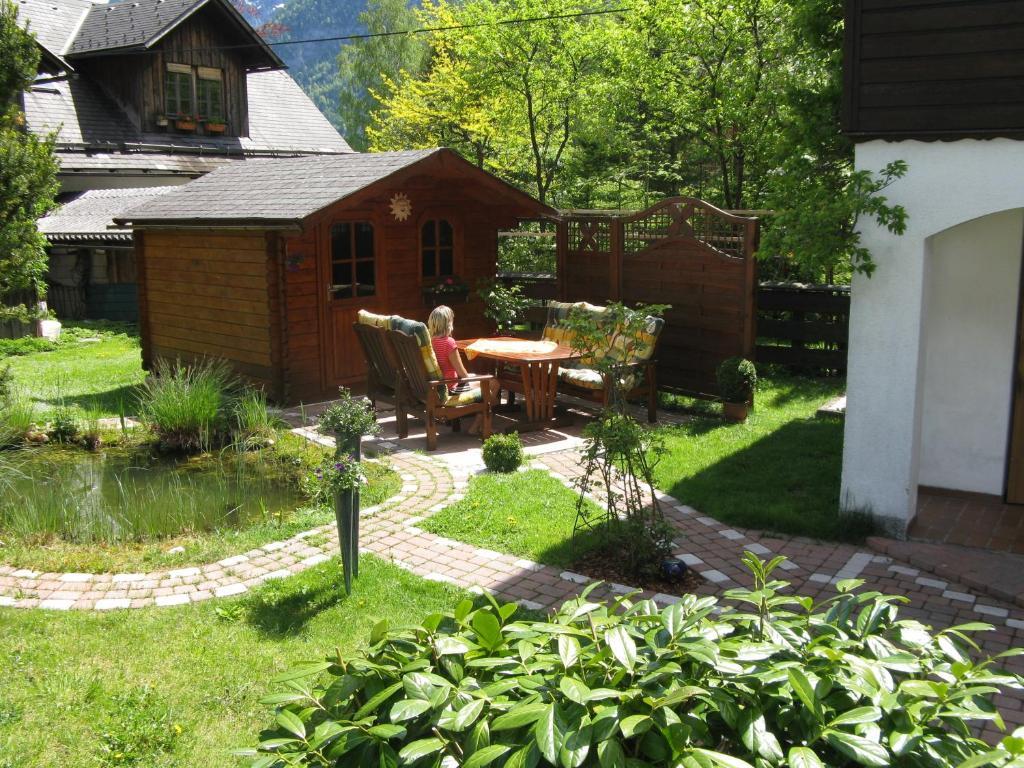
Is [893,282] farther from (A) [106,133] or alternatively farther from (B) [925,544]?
(A) [106,133]

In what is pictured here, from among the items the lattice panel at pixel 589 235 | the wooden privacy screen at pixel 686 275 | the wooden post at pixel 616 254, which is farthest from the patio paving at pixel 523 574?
the lattice panel at pixel 589 235

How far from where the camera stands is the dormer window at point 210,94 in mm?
23641

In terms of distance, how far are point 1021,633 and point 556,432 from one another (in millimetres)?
5296

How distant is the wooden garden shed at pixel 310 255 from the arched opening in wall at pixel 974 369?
5913 millimetres

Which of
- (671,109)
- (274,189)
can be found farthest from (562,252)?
(671,109)

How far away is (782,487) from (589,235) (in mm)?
5145

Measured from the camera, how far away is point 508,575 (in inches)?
239

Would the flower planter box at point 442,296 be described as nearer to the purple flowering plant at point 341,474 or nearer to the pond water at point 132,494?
the pond water at point 132,494

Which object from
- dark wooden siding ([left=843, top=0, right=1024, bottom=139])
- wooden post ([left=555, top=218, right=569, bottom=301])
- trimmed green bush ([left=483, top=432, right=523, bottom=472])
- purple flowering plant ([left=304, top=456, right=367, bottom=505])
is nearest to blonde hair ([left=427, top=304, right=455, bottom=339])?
trimmed green bush ([left=483, top=432, right=523, bottom=472])

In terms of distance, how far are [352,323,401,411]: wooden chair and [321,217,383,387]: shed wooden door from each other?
1279 mm

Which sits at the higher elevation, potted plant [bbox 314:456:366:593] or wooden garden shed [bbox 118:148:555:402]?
wooden garden shed [bbox 118:148:555:402]

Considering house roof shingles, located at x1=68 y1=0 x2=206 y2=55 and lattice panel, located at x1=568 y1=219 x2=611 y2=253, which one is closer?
lattice panel, located at x1=568 y1=219 x2=611 y2=253

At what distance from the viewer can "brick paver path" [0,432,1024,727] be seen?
5648mm

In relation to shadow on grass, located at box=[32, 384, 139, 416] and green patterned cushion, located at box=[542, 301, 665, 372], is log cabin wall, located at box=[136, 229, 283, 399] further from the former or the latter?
green patterned cushion, located at box=[542, 301, 665, 372]
